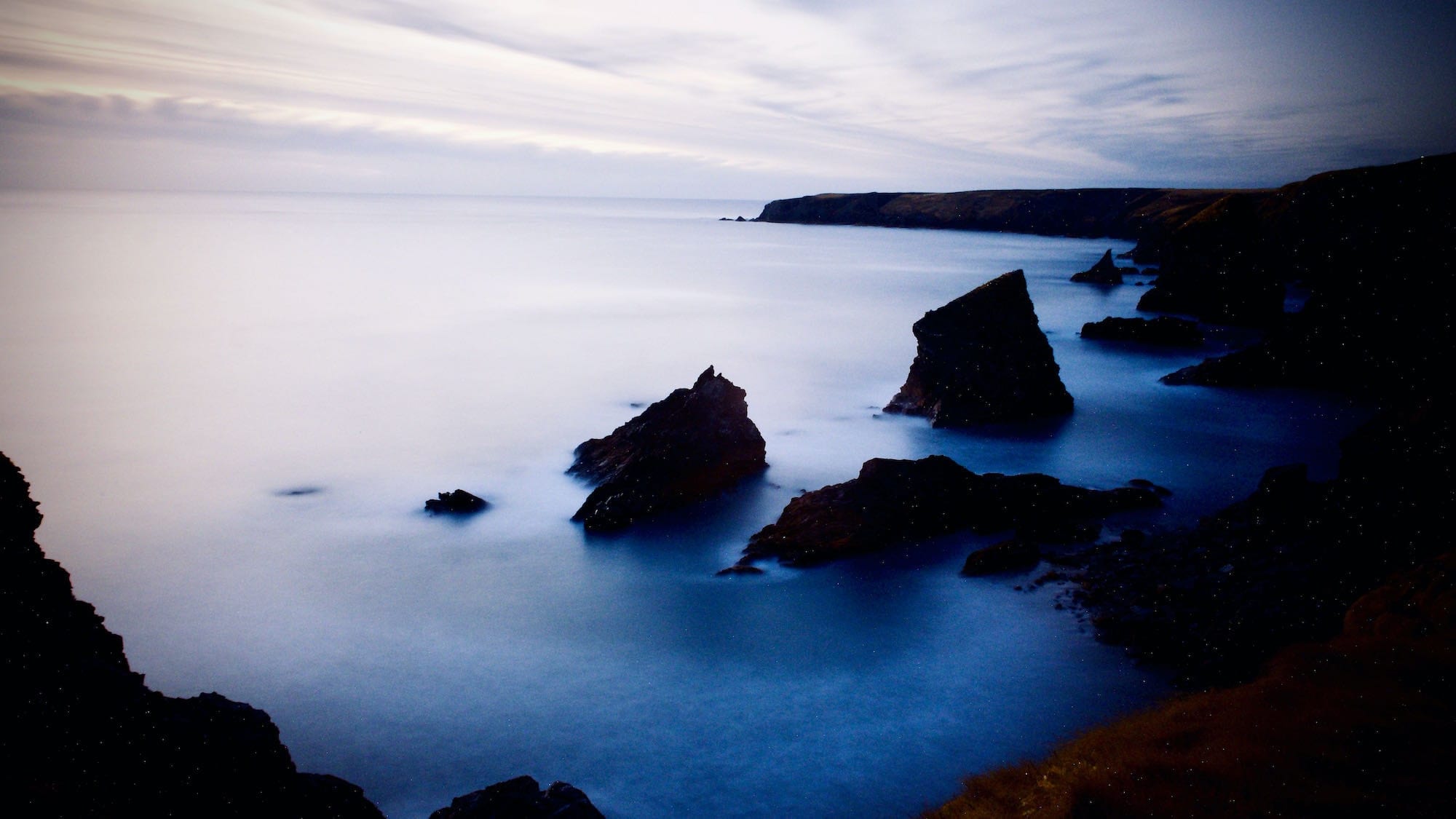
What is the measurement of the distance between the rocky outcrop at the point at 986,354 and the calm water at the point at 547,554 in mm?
805

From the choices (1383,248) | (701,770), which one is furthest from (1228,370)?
Answer: (701,770)

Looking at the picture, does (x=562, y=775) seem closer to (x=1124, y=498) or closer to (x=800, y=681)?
(x=800, y=681)

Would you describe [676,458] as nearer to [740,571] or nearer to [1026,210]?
[740,571]

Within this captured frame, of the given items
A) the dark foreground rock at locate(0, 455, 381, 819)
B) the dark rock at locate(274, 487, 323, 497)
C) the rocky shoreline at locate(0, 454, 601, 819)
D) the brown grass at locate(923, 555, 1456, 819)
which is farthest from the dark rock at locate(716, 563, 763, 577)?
the dark rock at locate(274, 487, 323, 497)

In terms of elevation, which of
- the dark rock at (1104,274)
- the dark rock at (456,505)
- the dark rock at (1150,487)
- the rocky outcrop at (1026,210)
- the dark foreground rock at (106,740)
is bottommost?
the dark rock at (456,505)

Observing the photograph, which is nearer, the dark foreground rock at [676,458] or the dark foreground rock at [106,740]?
the dark foreground rock at [106,740]

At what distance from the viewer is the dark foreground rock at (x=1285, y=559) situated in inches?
338

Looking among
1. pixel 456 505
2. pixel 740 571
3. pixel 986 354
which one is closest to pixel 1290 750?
pixel 740 571

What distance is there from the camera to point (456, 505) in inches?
596

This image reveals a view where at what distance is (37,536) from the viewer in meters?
14.1

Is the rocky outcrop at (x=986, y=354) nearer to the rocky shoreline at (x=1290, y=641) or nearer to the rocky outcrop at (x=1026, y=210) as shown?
the rocky shoreline at (x=1290, y=641)

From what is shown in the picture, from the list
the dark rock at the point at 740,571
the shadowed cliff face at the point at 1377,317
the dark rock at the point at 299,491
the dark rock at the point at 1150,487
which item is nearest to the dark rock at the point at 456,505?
the dark rock at the point at 299,491

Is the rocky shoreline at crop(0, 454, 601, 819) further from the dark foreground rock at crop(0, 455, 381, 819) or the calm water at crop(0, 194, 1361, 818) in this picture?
the calm water at crop(0, 194, 1361, 818)

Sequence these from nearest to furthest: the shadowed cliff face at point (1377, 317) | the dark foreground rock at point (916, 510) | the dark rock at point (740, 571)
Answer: the dark rock at point (740, 571), the dark foreground rock at point (916, 510), the shadowed cliff face at point (1377, 317)
